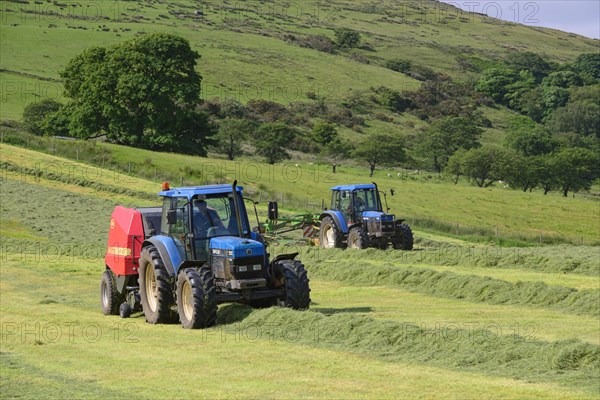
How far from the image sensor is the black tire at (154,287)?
55.6 feet

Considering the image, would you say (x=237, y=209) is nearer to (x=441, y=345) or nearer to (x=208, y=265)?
(x=208, y=265)

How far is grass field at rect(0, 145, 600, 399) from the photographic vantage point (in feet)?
37.1

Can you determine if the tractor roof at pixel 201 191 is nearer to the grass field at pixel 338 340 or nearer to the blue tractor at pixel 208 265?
the blue tractor at pixel 208 265

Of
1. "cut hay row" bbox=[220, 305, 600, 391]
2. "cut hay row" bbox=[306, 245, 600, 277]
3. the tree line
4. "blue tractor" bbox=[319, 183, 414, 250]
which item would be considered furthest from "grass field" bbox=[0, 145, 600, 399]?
the tree line

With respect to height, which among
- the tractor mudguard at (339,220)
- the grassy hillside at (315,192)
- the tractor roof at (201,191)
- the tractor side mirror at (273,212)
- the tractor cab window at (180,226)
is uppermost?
the tractor roof at (201,191)

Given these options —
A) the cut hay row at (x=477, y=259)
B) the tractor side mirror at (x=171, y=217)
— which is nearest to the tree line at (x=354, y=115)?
the cut hay row at (x=477, y=259)

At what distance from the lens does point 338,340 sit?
46.8ft

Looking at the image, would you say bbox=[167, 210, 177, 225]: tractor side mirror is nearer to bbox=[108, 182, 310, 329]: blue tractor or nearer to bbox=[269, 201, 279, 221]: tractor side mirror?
bbox=[108, 182, 310, 329]: blue tractor

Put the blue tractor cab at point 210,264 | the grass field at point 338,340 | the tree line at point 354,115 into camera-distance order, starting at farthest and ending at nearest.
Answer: the tree line at point 354,115 < the blue tractor cab at point 210,264 < the grass field at point 338,340

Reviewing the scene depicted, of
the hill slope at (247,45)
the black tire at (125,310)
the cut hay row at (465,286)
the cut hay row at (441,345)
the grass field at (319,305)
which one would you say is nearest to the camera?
the grass field at (319,305)

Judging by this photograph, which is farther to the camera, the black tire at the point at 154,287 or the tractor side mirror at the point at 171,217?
the black tire at the point at 154,287

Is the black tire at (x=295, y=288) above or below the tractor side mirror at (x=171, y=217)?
below

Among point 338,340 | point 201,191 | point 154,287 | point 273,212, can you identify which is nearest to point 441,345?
point 338,340

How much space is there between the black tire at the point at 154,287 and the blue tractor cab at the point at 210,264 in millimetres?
18
